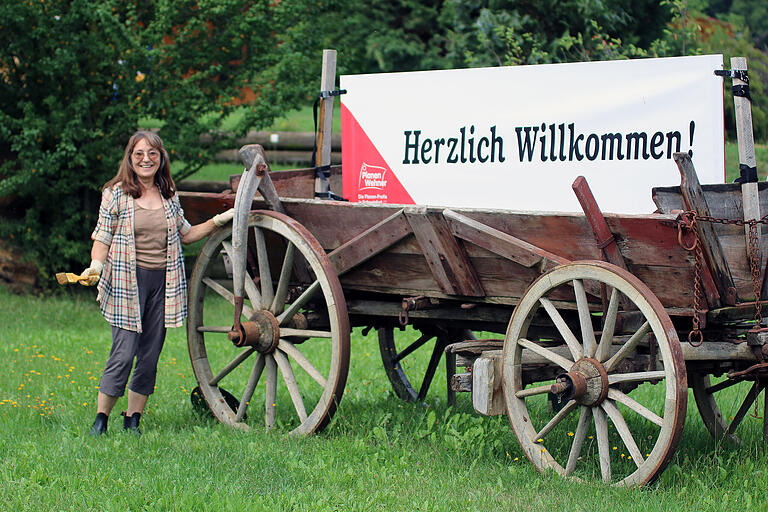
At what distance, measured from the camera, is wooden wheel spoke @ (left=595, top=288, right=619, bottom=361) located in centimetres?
423

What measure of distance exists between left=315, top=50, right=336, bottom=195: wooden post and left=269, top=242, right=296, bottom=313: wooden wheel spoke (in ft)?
3.15

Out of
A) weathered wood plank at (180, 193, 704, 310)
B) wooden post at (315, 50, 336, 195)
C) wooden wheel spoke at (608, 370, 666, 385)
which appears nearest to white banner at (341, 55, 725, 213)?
wooden post at (315, 50, 336, 195)

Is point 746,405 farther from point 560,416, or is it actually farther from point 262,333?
point 262,333

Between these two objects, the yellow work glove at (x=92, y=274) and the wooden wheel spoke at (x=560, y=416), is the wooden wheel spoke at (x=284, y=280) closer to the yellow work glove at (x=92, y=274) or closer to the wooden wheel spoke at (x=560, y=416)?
the yellow work glove at (x=92, y=274)

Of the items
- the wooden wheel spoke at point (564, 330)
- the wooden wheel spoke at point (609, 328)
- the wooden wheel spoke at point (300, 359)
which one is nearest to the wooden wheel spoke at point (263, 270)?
the wooden wheel spoke at point (300, 359)

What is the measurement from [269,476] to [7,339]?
5.13 m

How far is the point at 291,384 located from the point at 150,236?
1.16 metres

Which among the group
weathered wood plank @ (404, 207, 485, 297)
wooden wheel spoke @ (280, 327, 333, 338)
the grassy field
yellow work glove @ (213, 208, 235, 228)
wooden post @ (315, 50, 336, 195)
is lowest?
the grassy field

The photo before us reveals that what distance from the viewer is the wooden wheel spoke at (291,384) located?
5.38 metres

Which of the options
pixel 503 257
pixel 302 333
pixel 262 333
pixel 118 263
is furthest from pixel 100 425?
pixel 503 257

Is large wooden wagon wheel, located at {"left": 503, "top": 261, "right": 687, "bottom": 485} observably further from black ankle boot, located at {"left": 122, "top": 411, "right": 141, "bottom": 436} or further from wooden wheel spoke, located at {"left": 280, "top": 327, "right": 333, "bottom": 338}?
black ankle boot, located at {"left": 122, "top": 411, "right": 141, "bottom": 436}

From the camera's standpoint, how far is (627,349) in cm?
425

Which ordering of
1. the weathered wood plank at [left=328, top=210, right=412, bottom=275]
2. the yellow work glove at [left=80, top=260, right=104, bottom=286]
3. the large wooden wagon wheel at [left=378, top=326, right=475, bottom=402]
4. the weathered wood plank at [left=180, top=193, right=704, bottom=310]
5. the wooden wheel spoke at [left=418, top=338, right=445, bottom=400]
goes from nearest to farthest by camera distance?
1. the weathered wood plank at [left=180, top=193, right=704, bottom=310]
2. the weathered wood plank at [left=328, top=210, right=412, bottom=275]
3. the yellow work glove at [left=80, top=260, right=104, bottom=286]
4. the large wooden wagon wheel at [left=378, top=326, right=475, bottom=402]
5. the wooden wheel spoke at [left=418, top=338, right=445, bottom=400]

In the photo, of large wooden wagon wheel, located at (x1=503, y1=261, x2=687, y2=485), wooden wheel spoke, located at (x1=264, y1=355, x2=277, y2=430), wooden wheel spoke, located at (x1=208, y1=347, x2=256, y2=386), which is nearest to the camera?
large wooden wagon wheel, located at (x1=503, y1=261, x2=687, y2=485)
